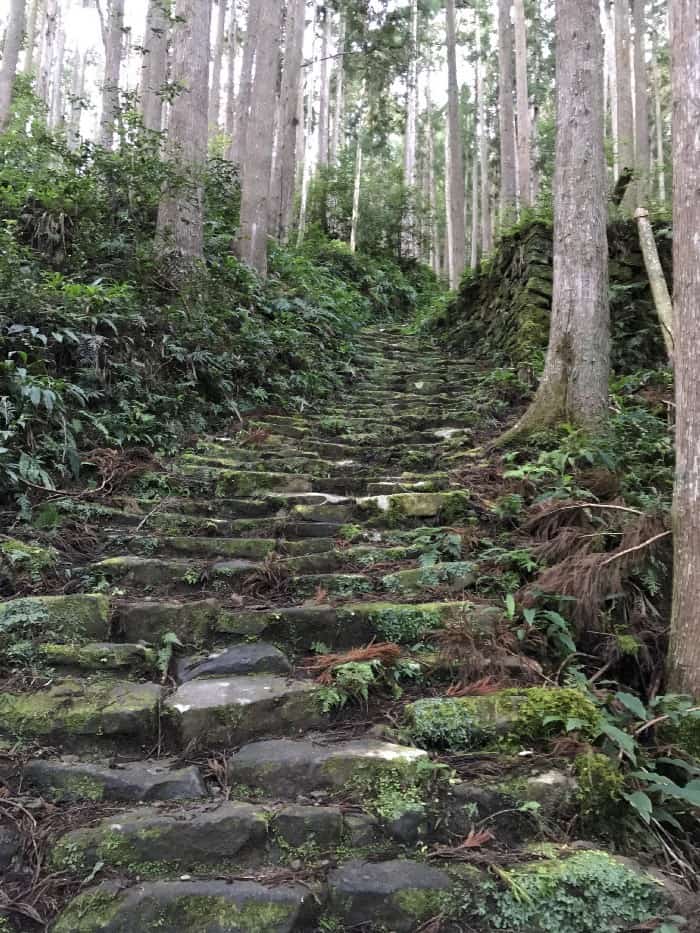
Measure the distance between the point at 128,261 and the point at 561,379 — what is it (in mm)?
4778

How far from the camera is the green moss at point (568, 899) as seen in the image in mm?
1935

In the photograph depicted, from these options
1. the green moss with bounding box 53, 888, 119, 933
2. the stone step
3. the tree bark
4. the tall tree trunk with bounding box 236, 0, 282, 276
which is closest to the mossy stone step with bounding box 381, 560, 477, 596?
the stone step

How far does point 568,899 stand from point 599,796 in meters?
0.42

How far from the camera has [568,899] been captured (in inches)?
77.6

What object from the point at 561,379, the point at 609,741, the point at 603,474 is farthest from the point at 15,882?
the point at 561,379

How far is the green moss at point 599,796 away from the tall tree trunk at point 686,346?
0.73m

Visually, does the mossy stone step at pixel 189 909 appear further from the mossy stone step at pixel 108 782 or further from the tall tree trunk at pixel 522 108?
the tall tree trunk at pixel 522 108

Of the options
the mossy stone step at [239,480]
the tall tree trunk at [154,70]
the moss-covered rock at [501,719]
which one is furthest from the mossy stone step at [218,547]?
the tall tree trunk at [154,70]

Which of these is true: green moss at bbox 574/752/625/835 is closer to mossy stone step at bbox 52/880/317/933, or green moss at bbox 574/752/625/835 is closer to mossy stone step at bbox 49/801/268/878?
mossy stone step at bbox 52/880/317/933

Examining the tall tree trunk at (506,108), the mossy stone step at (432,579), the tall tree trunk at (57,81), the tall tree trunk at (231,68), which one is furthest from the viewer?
the tall tree trunk at (57,81)

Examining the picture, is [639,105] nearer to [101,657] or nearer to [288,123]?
[288,123]

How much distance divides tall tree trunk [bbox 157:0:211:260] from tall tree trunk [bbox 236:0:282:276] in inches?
74.5

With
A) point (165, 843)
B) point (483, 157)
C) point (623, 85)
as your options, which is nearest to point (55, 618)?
point (165, 843)

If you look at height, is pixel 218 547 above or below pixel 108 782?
above
